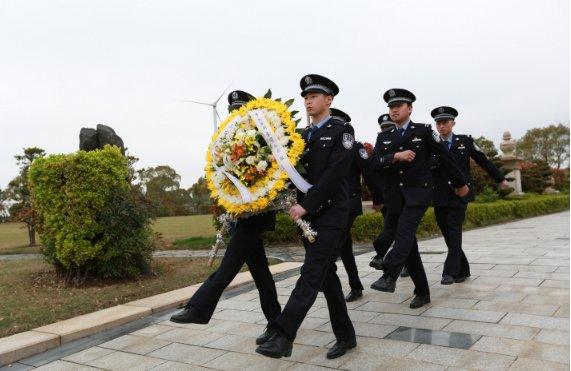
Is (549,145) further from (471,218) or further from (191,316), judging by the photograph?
(191,316)

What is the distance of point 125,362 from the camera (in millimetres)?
4164

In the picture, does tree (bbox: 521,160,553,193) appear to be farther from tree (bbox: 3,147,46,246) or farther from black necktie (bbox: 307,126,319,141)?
black necktie (bbox: 307,126,319,141)

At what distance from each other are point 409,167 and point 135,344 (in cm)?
321

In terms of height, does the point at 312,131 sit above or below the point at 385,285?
above

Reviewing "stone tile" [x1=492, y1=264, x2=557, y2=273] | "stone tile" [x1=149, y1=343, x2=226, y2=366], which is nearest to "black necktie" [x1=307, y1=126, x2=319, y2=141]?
"stone tile" [x1=149, y1=343, x2=226, y2=366]

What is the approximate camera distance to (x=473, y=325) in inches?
176

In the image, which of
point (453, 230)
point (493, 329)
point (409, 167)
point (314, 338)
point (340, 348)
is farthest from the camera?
point (453, 230)

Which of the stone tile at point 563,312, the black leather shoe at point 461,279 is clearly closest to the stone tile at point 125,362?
the stone tile at point 563,312

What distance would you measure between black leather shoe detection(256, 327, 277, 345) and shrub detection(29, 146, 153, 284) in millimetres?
4076

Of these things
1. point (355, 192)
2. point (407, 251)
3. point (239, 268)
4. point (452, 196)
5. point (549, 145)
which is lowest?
point (407, 251)

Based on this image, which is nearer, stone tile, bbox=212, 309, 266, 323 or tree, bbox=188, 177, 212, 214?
stone tile, bbox=212, 309, 266, 323

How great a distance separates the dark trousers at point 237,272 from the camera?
383 cm

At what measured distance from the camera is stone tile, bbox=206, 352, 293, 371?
3773 millimetres

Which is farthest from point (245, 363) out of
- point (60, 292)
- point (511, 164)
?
point (511, 164)
